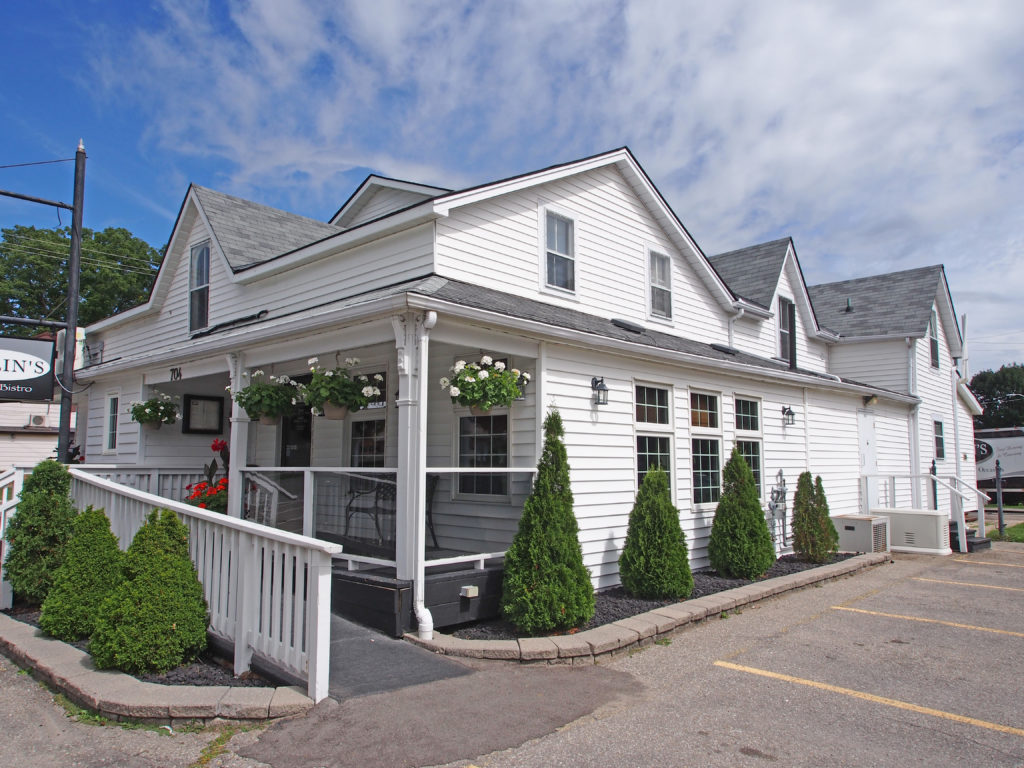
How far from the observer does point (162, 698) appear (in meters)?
4.32

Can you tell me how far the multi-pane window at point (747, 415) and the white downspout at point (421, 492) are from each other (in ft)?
21.4

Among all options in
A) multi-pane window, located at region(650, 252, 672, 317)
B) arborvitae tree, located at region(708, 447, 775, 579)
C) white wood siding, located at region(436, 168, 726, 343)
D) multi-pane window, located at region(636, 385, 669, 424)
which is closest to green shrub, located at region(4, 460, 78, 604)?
white wood siding, located at region(436, 168, 726, 343)

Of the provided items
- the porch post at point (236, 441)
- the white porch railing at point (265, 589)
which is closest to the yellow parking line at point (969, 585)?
the white porch railing at point (265, 589)

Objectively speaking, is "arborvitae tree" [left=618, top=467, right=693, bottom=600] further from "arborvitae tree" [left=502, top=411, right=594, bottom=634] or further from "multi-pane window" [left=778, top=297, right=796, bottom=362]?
"multi-pane window" [left=778, top=297, right=796, bottom=362]

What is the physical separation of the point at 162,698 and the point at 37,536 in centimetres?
362

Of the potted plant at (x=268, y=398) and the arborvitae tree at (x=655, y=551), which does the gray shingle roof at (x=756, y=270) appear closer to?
the arborvitae tree at (x=655, y=551)

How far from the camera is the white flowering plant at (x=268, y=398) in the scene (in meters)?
8.09

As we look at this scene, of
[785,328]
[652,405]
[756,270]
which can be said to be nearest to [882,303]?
[785,328]

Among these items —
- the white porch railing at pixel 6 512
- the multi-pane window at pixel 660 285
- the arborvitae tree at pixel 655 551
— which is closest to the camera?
the white porch railing at pixel 6 512

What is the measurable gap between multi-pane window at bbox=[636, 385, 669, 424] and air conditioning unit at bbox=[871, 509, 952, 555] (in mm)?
6874

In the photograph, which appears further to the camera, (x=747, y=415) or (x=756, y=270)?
(x=756, y=270)

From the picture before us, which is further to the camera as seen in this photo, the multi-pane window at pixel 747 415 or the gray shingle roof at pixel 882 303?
the gray shingle roof at pixel 882 303

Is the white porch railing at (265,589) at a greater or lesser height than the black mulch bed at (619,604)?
greater

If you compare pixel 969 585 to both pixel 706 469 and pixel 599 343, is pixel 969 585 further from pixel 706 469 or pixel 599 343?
pixel 599 343
